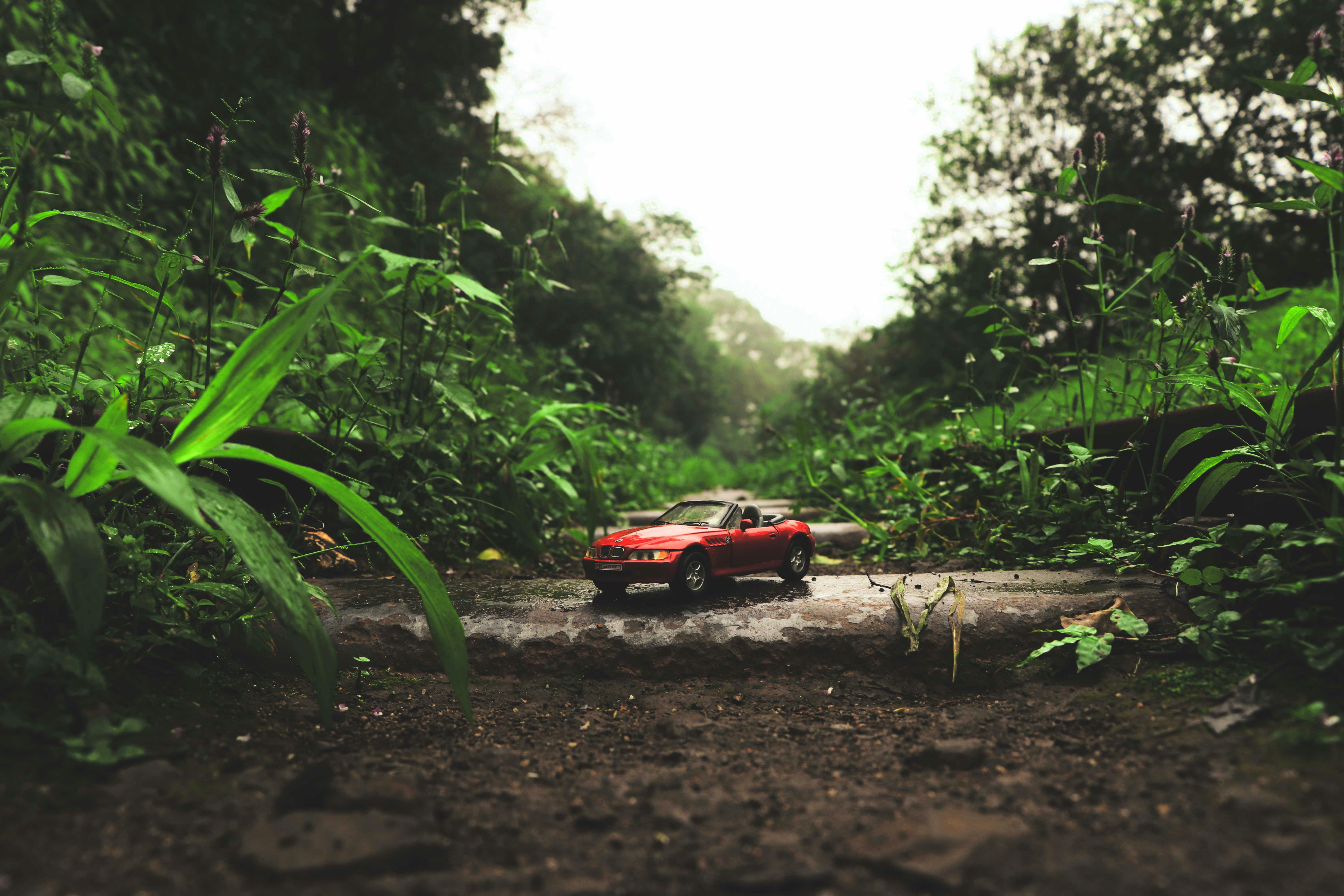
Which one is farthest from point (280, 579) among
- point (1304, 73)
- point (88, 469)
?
point (1304, 73)

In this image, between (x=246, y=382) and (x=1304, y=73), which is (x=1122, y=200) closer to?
(x=1304, y=73)

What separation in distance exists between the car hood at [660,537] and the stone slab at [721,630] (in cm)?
22

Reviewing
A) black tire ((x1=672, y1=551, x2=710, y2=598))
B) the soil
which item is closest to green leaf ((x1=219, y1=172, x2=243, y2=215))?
the soil

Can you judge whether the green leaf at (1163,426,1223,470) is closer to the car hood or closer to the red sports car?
the red sports car

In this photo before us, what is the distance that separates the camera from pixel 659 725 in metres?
1.67

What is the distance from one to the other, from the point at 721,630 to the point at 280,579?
1256 millimetres

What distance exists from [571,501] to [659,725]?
2.46m

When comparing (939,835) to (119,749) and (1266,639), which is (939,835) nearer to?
(1266,639)

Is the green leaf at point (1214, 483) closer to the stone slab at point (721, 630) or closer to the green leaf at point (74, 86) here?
the stone slab at point (721, 630)

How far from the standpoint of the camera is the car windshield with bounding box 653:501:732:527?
8.50ft

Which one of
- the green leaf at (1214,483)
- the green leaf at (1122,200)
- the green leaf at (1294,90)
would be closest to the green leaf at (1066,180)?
the green leaf at (1122,200)

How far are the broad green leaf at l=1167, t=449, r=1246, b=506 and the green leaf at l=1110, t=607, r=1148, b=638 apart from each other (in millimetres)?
369

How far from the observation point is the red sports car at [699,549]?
2.28m

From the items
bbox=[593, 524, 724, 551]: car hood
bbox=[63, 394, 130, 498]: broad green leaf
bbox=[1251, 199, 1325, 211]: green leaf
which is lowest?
bbox=[593, 524, 724, 551]: car hood
